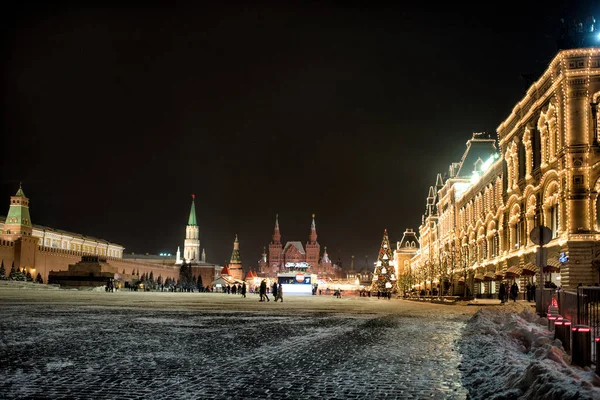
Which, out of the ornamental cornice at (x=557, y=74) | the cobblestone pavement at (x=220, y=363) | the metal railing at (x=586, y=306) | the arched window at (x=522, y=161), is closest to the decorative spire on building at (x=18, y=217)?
the arched window at (x=522, y=161)

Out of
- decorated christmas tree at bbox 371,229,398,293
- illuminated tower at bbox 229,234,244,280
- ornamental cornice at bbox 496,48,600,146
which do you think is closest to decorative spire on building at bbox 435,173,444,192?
decorated christmas tree at bbox 371,229,398,293

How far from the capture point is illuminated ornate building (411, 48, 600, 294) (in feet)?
100

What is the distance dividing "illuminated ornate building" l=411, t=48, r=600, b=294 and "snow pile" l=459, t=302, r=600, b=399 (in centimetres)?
1250

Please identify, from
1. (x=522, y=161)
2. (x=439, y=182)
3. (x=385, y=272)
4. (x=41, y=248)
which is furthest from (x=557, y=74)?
(x=41, y=248)

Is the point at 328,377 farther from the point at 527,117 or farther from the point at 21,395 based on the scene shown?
the point at 527,117

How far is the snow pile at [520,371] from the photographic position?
462cm

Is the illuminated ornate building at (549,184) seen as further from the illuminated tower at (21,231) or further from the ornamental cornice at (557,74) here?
the illuminated tower at (21,231)

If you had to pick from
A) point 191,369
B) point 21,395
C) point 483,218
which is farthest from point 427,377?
point 483,218

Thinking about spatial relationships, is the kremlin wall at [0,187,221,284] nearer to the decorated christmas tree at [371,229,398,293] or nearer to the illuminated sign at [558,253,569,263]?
the decorated christmas tree at [371,229,398,293]

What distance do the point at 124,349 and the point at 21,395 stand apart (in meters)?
3.55

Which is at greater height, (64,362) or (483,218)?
(483,218)

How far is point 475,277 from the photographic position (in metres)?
52.0

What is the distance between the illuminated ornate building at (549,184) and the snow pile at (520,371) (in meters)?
12.5

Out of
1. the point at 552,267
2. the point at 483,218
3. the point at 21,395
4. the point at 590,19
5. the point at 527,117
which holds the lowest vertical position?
the point at 21,395
